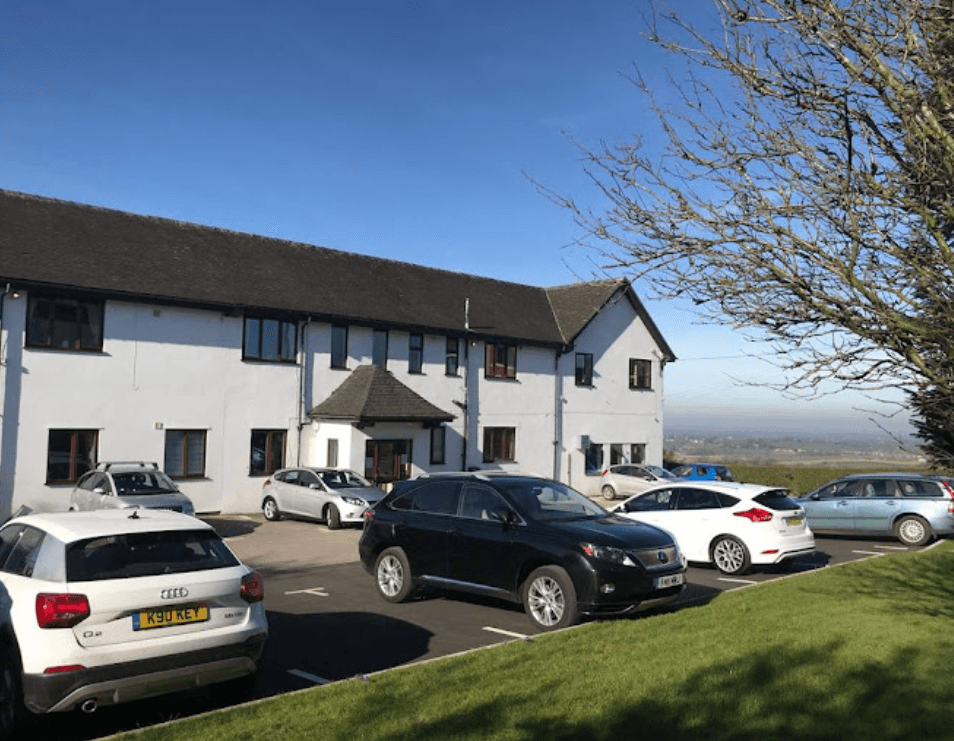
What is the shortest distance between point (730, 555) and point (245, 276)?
676 inches

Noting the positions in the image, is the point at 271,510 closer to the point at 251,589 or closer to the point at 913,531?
the point at 913,531

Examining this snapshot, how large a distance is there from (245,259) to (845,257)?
76.4 feet

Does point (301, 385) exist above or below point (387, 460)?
above

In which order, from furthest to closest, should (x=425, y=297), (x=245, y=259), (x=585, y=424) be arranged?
(x=585, y=424) < (x=425, y=297) < (x=245, y=259)

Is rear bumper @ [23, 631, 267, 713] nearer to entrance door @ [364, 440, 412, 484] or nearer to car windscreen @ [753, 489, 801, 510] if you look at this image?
car windscreen @ [753, 489, 801, 510]

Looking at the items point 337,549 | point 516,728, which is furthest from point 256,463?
point 516,728

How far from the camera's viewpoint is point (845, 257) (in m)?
6.44

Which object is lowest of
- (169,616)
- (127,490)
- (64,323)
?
(169,616)

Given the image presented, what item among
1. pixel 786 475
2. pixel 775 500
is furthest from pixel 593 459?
pixel 775 500

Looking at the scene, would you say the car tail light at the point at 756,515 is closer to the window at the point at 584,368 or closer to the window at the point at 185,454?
the window at the point at 185,454

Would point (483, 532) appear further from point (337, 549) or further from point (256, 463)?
point (256, 463)

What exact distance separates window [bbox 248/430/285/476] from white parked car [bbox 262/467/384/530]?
1463mm

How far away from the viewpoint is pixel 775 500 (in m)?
15.0

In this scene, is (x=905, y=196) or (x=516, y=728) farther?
(x=905, y=196)
